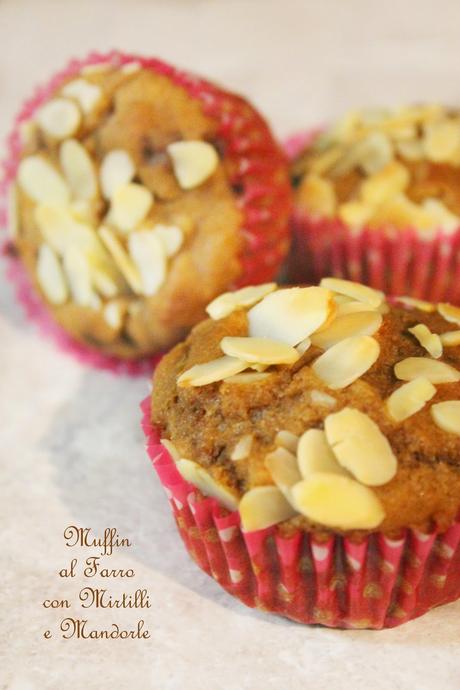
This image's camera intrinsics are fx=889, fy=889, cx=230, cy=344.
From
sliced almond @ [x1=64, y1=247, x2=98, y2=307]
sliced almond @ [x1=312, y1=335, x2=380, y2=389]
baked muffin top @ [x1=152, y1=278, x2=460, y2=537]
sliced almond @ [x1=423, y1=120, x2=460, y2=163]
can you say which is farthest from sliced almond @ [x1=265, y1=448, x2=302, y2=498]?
sliced almond @ [x1=423, y1=120, x2=460, y2=163]

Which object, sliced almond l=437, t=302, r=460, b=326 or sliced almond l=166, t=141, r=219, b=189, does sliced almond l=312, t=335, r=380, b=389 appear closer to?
sliced almond l=437, t=302, r=460, b=326

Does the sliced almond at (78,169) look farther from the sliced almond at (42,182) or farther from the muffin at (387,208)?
the muffin at (387,208)

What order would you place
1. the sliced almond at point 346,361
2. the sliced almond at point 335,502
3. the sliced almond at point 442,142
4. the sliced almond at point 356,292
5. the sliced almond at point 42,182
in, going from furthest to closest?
the sliced almond at point 442,142 < the sliced almond at point 42,182 < the sliced almond at point 356,292 < the sliced almond at point 346,361 < the sliced almond at point 335,502

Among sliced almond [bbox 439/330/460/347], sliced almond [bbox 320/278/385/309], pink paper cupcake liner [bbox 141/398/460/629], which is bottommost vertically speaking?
pink paper cupcake liner [bbox 141/398/460/629]

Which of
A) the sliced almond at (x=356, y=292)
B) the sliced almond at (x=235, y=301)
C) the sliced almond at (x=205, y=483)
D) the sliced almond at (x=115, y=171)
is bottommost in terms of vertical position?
the sliced almond at (x=205, y=483)

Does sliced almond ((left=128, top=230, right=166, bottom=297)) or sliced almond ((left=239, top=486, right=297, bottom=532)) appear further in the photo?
sliced almond ((left=128, top=230, right=166, bottom=297))

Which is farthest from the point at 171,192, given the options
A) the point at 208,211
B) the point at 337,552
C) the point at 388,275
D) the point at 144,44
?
the point at 144,44

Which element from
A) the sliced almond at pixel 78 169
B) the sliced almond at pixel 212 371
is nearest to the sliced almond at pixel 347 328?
the sliced almond at pixel 212 371
